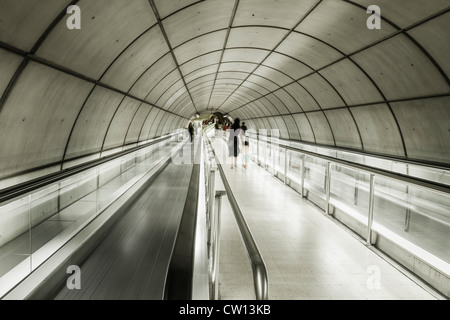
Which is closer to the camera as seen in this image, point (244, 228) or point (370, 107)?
point (244, 228)

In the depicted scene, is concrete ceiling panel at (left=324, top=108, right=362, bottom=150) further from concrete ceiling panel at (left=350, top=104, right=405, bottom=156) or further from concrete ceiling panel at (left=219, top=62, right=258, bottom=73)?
concrete ceiling panel at (left=219, top=62, right=258, bottom=73)

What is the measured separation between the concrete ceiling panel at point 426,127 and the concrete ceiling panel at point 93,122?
6.58m

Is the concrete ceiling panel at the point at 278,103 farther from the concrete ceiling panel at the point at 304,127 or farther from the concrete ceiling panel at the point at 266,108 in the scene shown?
the concrete ceiling panel at the point at 266,108

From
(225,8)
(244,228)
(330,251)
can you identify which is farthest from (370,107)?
(244,228)

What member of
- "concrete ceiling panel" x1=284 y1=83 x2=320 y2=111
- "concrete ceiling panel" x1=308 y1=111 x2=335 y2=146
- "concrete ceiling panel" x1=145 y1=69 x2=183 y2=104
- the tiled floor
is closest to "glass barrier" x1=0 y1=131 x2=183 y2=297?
the tiled floor

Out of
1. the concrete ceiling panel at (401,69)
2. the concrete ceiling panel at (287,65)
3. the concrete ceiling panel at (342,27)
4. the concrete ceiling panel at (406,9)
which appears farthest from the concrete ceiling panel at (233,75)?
the concrete ceiling panel at (406,9)

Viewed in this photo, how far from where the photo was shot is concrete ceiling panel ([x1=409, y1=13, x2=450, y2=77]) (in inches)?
197

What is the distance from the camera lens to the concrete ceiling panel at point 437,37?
16.4ft

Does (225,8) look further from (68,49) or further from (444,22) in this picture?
(444,22)

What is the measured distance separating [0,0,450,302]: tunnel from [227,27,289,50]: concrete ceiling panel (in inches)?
2.1

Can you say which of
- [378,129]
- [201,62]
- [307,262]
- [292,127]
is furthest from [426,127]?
[292,127]

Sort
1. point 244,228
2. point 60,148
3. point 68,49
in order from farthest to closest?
point 60,148
point 68,49
point 244,228
